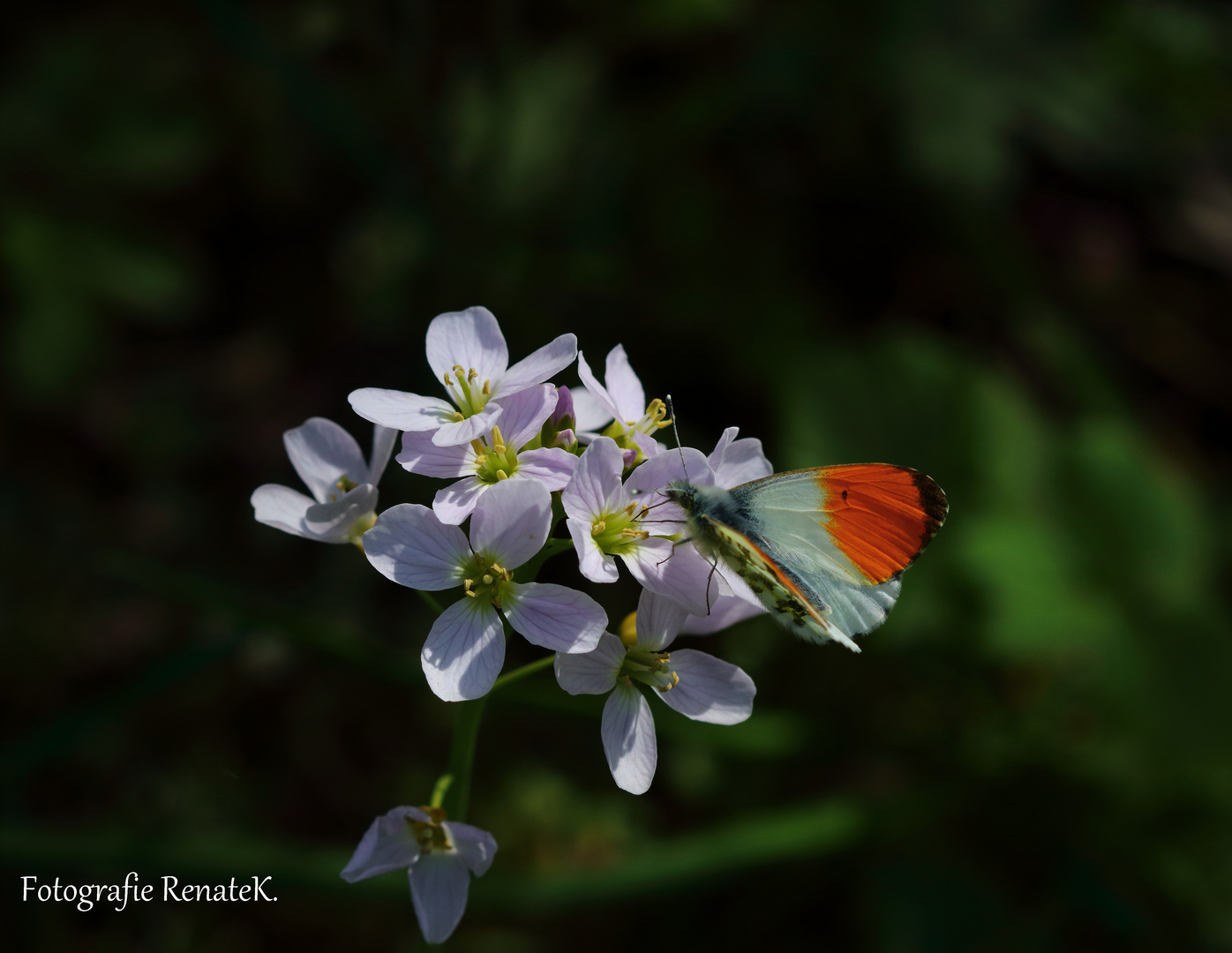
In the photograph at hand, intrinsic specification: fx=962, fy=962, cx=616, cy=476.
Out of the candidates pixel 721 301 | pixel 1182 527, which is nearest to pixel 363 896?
pixel 721 301

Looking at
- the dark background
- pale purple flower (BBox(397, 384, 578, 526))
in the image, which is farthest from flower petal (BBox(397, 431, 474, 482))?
the dark background

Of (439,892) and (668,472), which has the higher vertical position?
(668,472)

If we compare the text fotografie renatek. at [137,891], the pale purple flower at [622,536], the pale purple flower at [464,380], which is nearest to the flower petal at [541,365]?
the pale purple flower at [464,380]

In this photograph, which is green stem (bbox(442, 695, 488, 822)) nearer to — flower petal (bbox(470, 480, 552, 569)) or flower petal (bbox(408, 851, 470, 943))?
flower petal (bbox(408, 851, 470, 943))

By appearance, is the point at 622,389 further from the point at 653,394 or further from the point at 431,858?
the point at 653,394

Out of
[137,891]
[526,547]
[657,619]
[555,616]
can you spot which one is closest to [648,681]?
[657,619]

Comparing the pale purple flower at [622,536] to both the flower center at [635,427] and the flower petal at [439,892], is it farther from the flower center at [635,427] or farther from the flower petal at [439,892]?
the flower petal at [439,892]

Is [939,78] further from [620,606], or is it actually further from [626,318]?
[620,606]

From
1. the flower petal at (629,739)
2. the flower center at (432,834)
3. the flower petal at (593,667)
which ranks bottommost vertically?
the flower center at (432,834)
